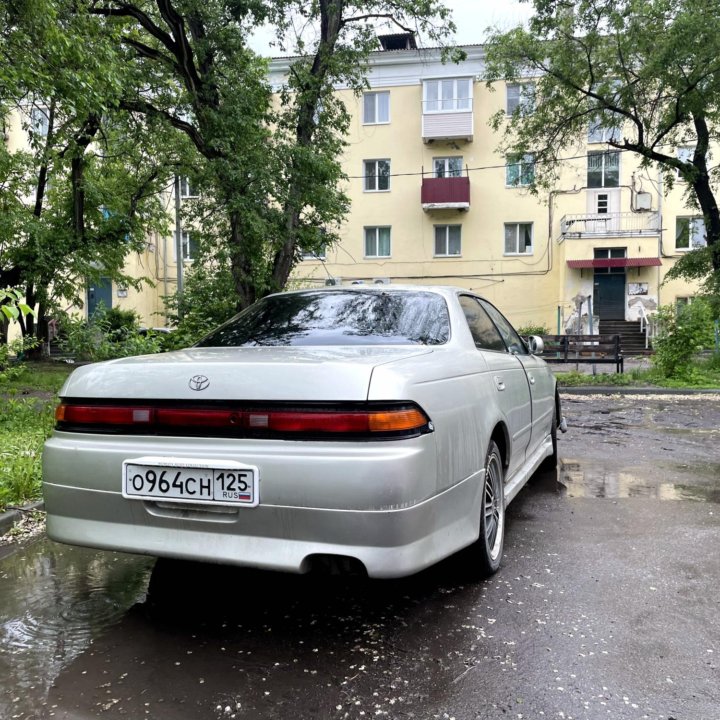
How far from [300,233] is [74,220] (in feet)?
22.5

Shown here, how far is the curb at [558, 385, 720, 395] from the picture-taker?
11594mm

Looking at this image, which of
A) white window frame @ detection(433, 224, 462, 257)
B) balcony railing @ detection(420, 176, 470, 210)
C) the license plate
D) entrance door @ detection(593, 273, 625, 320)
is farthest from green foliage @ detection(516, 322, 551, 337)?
the license plate

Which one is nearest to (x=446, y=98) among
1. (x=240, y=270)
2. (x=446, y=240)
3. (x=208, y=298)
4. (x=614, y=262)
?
(x=446, y=240)

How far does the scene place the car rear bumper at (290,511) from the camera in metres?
2.19

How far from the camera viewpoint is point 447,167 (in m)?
27.2

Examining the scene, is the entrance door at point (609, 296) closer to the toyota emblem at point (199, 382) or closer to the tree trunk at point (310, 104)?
the tree trunk at point (310, 104)

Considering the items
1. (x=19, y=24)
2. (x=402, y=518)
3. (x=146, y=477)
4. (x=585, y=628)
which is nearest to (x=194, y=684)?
(x=146, y=477)

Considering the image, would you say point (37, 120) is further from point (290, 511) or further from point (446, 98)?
point (446, 98)

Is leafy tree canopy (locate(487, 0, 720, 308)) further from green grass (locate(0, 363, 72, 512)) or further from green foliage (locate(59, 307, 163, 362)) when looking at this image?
green grass (locate(0, 363, 72, 512))

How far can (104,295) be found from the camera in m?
30.4

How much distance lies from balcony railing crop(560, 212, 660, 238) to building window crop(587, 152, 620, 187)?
147 centimetres

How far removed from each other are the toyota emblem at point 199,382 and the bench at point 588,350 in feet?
41.7

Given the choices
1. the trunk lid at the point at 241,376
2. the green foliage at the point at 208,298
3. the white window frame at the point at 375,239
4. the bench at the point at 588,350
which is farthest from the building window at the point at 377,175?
the trunk lid at the point at 241,376

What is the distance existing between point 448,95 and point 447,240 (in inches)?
245
